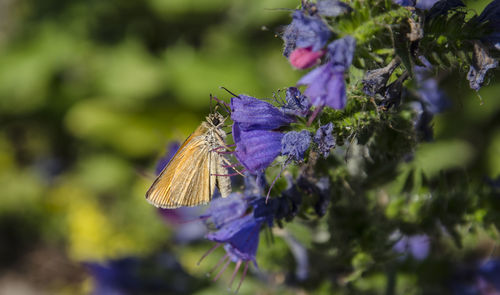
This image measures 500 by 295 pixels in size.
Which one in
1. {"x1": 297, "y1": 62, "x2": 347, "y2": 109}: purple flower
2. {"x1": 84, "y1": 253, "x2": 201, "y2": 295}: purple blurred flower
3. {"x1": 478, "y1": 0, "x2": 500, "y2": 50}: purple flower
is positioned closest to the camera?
{"x1": 297, "y1": 62, "x2": 347, "y2": 109}: purple flower

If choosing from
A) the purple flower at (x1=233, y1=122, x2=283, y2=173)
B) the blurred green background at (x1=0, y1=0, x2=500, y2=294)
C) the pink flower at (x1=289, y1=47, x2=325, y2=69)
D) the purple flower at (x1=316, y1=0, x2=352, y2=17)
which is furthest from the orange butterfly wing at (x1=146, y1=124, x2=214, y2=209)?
the blurred green background at (x1=0, y1=0, x2=500, y2=294)

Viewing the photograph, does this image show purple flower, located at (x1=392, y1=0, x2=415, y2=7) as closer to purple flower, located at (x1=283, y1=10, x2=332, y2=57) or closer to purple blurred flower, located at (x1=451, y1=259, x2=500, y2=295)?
purple flower, located at (x1=283, y1=10, x2=332, y2=57)

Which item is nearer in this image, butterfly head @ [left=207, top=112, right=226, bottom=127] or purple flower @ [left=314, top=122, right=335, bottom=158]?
purple flower @ [left=314, top=122, right=335, bottom=158]

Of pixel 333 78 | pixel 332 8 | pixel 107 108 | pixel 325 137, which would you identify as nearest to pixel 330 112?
pixel 325 137

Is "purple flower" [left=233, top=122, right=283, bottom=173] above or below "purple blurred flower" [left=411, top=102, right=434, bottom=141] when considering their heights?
above

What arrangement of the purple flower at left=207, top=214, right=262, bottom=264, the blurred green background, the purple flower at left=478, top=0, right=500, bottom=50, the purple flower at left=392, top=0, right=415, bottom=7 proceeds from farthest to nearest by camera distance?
the blurred green background
the purple flower at left=207, top=214, right=262, bottom=264
the purple flower at left=478, top=0, right=500, bottom=50
the purple flower at left=392, top=0, right=415, bottom=7

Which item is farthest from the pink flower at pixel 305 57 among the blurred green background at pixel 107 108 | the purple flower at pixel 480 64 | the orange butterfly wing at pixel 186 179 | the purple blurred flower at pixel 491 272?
the blurred green background at pixel 107 108

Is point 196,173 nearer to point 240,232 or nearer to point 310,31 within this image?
point 240,232

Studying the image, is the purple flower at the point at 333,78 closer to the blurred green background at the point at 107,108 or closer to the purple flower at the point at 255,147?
the purple flower at the point at 255,147
